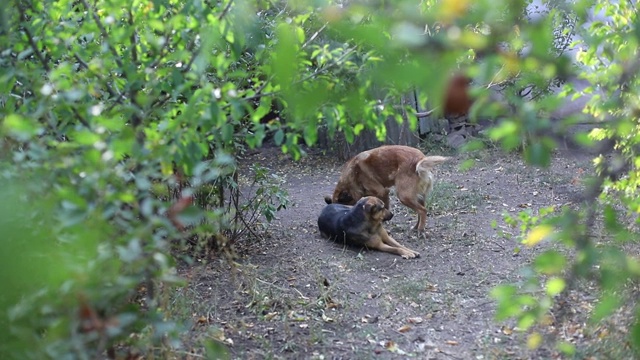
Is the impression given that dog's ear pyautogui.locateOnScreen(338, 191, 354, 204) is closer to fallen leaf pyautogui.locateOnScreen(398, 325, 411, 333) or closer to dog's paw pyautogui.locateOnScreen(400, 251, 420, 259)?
dog's paw pyautogui.locateOnScreen(400, 251, 420, 259)

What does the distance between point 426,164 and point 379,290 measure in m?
2.33

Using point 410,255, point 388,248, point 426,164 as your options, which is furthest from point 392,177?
point 410,255

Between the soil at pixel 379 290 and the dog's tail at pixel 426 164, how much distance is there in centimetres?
61

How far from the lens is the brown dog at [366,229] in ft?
23.6

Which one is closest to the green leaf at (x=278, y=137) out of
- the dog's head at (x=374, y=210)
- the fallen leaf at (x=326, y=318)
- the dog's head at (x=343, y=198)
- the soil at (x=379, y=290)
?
the soil at (x=379, y=290)

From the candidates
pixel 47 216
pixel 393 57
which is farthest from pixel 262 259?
pixel 393 57

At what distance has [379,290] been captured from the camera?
19.5 ft

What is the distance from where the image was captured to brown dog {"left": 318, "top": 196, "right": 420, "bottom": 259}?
23.6ft

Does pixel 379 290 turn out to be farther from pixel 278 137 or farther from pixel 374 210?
pixel 278 137

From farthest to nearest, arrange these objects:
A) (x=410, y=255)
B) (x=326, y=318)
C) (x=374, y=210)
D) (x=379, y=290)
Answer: (x=374, y=210) < (x=410, y=255) < (x=379, y=290) < (x=326, y=318)

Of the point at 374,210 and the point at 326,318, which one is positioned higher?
the point at 374,210

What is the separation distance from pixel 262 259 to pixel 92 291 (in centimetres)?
459

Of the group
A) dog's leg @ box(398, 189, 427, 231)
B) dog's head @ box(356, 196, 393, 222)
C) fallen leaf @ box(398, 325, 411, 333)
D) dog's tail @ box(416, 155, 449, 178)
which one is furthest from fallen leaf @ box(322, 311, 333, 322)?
dog's tail @ box(416, 155, 449, 178)

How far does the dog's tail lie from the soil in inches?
24.1
